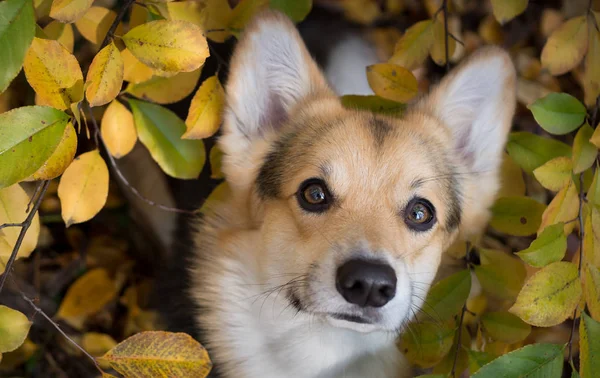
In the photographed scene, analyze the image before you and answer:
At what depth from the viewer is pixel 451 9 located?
2719 mm

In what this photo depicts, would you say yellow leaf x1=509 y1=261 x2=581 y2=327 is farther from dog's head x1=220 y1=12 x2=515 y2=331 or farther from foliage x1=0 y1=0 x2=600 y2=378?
dog's head x1=220 y1=12 x2=515 y2=331

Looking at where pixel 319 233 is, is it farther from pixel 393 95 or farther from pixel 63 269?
pixel 63 269

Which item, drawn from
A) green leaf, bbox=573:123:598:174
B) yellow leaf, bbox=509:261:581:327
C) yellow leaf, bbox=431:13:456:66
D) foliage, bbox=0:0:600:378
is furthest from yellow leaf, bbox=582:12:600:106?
yellow leaf, bbox=509:261:581:327

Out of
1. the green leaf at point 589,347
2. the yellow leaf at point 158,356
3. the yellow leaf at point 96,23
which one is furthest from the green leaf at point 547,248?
the yellow leaf at point 96,23

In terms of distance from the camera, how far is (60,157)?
3.85ft

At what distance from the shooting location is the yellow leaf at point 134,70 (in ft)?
4.63

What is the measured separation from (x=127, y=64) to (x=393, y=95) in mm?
646

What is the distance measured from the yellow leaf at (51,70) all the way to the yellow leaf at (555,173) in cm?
97

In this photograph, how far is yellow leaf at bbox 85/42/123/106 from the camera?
1.20 metres

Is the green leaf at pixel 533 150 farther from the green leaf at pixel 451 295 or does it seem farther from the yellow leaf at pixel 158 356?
the yellow leaf at pixel 158 356

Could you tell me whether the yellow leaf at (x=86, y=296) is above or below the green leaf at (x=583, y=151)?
below

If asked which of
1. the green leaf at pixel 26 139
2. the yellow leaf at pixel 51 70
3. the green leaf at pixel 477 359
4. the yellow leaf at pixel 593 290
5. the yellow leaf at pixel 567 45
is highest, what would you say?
the yellow leaf at pixel 51 70

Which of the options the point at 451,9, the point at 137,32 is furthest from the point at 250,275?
the point at 451,9

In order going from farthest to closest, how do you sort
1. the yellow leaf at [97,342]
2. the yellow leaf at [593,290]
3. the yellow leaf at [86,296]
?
the yellow leaf at [86,296], the yellow leaf at [97,342], the yellow leaf at [593,290]
